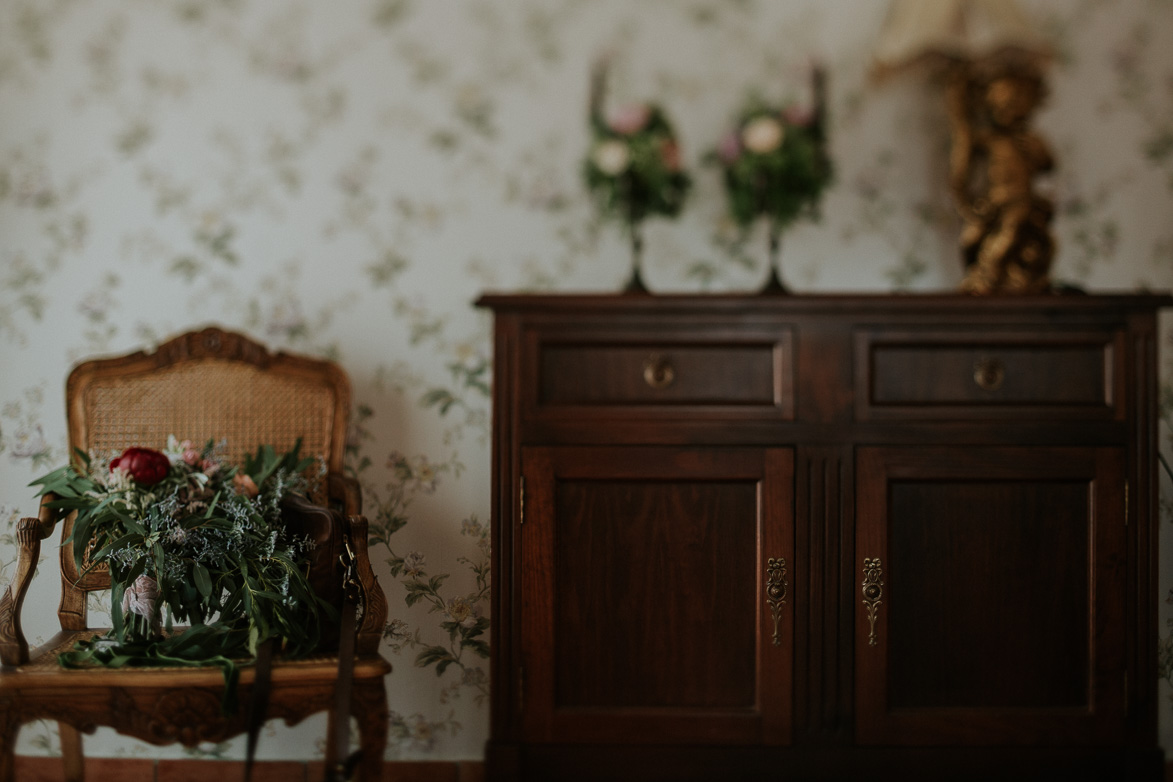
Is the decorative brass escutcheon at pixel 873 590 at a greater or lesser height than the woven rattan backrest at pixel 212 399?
lesser

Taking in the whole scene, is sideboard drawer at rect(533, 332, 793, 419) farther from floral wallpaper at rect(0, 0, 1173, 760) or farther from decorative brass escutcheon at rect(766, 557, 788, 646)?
floral wallpaper at rect(0, 0, 1173, 760)

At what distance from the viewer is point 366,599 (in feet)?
5.00

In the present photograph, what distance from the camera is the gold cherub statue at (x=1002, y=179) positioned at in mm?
1859

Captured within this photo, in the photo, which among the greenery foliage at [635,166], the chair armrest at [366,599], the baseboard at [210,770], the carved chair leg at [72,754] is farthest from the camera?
the baseboard at [210,770]

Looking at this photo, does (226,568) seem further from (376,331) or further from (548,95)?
(548,95)

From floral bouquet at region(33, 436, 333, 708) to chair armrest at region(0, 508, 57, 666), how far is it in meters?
0.08

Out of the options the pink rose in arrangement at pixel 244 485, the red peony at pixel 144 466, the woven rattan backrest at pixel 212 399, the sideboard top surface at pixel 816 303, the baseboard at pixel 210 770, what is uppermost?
the sideboard top surface at pixel 816 303

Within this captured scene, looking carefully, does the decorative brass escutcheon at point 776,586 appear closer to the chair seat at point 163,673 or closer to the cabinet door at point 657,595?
the cabinet door at point 657,595

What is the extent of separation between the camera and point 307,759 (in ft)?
6.75

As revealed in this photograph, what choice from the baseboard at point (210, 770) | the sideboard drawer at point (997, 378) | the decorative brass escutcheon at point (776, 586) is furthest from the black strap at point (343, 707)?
the sideboard drawer at point (997, 378)

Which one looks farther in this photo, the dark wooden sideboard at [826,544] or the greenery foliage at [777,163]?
the greenery foliage at [777,163]

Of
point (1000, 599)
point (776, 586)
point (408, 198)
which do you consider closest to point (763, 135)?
point (408, 198)

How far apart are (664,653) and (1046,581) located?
79cm

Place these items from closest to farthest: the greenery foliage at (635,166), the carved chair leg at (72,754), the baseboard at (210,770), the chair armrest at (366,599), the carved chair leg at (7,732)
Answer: the carved chair leg at (7,732) → the chair armrest at (366,599) → the carved chair leg at (72,754) → the greenery foliage at (635,166) → the baseboard at (210,770)
